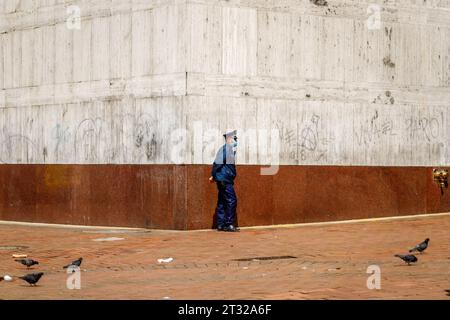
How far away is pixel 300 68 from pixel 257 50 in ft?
3.80

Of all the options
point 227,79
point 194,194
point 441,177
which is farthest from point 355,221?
point 227,79

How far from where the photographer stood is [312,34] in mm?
21641

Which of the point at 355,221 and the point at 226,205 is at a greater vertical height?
the point at 226,205

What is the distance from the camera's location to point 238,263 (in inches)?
564

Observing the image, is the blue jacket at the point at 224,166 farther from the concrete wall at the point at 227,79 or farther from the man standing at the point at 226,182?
the concrete wall at the point at 227,79

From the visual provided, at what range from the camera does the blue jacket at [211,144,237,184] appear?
19.5 metres

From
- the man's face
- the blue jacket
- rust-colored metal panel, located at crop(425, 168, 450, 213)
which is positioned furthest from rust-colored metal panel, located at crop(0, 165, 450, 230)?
the man's face

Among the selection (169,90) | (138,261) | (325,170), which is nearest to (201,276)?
(138,261)

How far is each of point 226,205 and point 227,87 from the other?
2.45m

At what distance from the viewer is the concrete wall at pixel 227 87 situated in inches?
793

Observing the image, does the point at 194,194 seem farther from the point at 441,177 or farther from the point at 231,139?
the point at 441,177

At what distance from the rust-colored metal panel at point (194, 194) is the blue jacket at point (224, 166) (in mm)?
443

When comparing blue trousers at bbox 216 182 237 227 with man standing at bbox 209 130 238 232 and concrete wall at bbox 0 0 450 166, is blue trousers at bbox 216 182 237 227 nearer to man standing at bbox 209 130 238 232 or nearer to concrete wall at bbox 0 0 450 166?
man standing at bbox 209 130 238 232

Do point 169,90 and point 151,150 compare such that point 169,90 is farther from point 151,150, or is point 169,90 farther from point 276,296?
point 276,296
